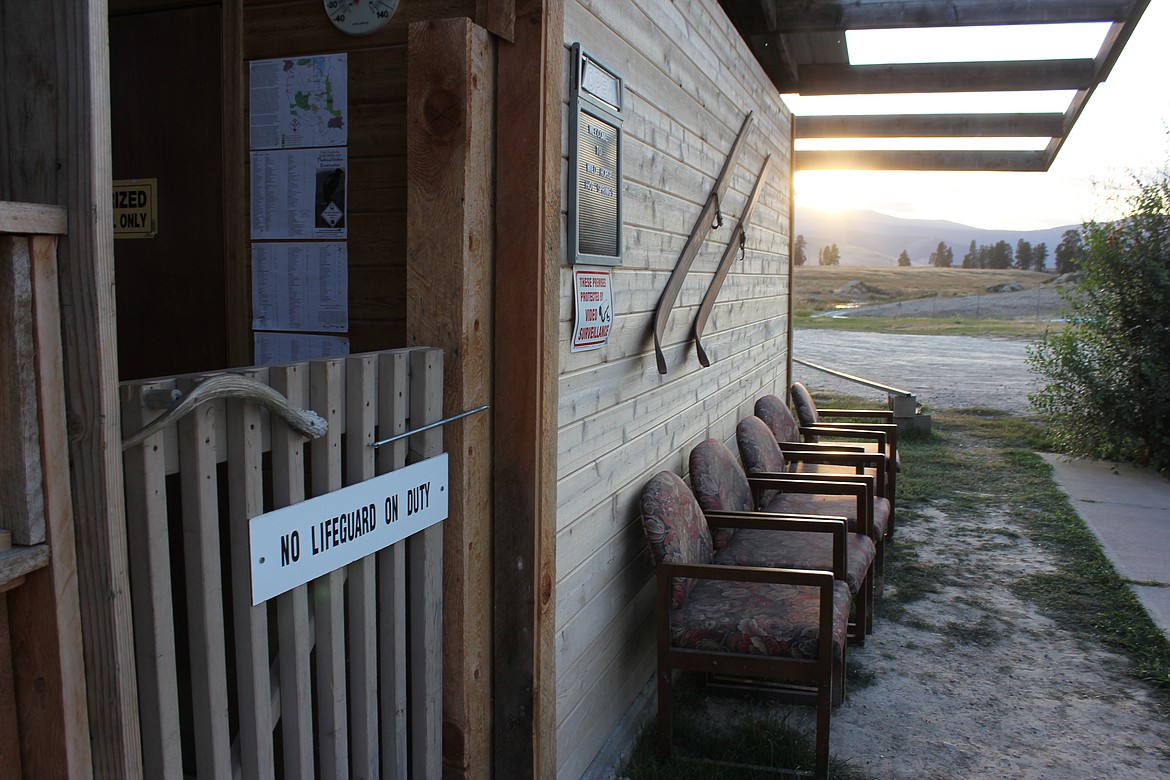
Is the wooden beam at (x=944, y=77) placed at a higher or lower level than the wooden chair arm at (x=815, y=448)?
higher

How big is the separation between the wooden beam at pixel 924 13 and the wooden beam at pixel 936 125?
193cm

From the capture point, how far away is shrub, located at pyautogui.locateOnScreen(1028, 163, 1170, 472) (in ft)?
25.3

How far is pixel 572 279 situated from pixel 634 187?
69 centimetres

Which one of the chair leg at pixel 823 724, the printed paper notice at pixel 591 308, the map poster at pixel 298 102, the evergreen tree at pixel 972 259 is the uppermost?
the evergreen tree at pixel 972 259

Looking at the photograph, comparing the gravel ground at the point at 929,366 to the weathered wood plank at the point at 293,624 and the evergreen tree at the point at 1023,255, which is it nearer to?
the weathered wood plank at the point at 293,624

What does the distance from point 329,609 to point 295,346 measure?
947 millimetres

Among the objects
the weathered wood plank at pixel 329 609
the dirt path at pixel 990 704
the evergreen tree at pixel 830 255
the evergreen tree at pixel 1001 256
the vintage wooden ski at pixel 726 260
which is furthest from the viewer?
the evergreen tree at pixel 830 255

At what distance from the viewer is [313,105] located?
251 cm

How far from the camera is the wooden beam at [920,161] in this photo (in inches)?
323

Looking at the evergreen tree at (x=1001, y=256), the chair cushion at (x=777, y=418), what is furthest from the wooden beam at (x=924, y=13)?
the evergreen tree at (x=1001, y=256)

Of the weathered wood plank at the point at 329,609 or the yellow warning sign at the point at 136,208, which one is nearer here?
the weathered wood plank at the point at 329,609

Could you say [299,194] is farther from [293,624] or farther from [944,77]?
[944,77]

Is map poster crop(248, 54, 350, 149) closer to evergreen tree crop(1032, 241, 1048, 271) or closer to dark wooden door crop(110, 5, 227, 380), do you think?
dark wooden door crop(110, 5, 227, 380)

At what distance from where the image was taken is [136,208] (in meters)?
2.85
